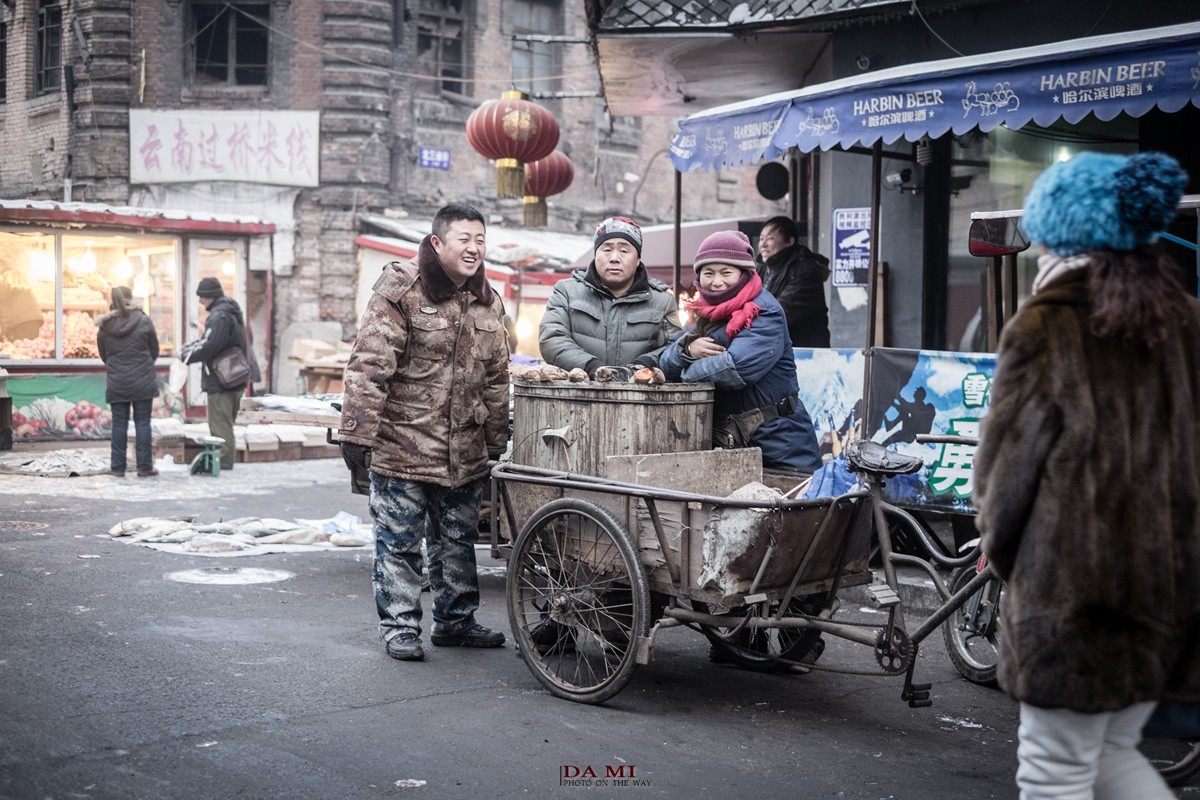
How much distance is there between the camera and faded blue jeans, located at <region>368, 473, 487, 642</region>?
590 centimetres

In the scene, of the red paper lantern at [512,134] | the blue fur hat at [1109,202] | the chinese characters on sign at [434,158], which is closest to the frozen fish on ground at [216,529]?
the blue fur hat at [1109,202]

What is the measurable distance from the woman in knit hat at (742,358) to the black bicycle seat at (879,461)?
2.35ft

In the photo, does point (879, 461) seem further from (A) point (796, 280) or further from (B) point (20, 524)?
(B) point (20, 524)

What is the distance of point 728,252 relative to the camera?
5.70 meters

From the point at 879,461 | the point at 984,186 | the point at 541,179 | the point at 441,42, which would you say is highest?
the point at 441,42

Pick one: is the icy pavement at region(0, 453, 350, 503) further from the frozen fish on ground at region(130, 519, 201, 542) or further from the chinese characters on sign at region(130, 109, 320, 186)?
the chinese characters on sign at region(130, 109, 320, 186)

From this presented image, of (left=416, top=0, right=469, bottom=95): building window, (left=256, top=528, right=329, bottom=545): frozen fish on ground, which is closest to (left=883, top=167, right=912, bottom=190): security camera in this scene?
(left=256, top=528, right=329, bottom=545): frozen fish on ground

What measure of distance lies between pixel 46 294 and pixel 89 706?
13.7m

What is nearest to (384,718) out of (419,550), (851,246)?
(419,550)

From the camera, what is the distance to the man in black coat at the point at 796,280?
9133 mm

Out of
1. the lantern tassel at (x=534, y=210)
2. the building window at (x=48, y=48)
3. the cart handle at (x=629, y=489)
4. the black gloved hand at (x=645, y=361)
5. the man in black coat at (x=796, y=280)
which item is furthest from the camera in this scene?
the building window at (x=48, y=48)

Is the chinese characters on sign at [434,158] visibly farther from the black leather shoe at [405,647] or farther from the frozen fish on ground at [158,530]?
the black leather shoe at [405,647]

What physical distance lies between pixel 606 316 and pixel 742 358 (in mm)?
961

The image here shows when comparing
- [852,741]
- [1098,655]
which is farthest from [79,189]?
[1098,655]
